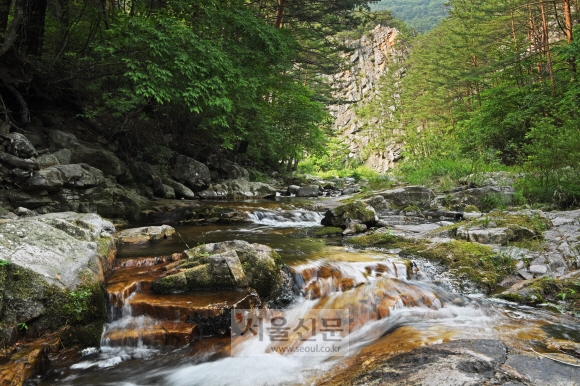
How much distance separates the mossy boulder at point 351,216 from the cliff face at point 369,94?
140 ft

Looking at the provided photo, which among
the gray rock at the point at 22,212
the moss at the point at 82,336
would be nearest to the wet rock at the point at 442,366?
the moss at the point at 82,336

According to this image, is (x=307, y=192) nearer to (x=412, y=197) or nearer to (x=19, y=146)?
(x=412, y=197)

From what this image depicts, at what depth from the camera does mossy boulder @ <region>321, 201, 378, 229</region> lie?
27.1ft

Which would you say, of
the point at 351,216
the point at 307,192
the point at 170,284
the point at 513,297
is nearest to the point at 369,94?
the point at 307,192

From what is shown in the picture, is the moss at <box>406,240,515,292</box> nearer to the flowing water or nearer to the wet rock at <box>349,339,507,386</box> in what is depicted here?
the flowing water

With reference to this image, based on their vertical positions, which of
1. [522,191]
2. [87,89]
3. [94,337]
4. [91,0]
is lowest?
[94,337]

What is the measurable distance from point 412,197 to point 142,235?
8740mm

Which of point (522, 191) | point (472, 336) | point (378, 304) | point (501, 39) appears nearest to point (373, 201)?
point (522, 191)

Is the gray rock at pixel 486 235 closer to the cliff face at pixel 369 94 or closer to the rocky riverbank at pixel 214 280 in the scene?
the rocky riverbank at pixel 214 280

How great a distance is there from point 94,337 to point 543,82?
60.9 ft

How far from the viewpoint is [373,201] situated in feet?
37.9

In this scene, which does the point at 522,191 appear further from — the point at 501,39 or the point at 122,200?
the point at 501,39

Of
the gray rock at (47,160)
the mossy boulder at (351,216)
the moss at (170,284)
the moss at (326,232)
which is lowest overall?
the moss at (170,284)

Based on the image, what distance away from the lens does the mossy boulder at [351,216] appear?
Result: 8.25 metres
